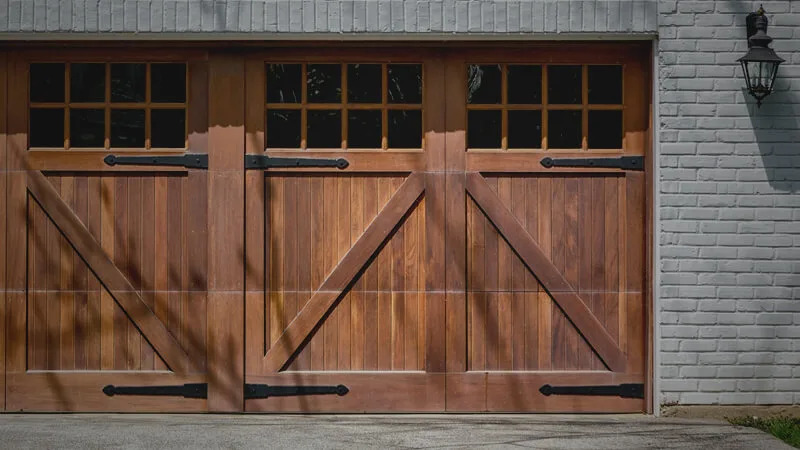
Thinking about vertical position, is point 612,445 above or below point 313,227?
below

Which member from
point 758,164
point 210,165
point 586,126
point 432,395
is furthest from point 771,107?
point 210,165

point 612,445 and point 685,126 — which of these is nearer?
point 612,445

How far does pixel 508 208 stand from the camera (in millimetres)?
8000

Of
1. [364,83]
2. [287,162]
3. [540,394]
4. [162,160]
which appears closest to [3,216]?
[162,160]

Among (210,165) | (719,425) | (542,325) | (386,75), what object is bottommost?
(719,425)

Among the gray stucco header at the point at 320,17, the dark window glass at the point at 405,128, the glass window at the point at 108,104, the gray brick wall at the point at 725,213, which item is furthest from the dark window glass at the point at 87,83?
the gray brick wall at the point at 725,213

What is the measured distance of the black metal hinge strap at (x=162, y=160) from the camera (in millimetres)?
7938

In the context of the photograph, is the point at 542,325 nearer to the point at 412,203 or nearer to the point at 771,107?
the point at 412,203

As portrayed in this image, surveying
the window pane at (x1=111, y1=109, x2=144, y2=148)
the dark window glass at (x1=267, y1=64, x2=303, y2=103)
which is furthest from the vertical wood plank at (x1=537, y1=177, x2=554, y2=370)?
the window pane at (x1=111, y1=109, x2=144, y2=148)

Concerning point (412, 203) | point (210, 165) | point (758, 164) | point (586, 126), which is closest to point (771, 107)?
point (758, 164)

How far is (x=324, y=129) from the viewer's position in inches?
316

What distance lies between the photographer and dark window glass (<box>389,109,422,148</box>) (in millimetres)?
8023

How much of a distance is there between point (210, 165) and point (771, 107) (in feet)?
12.5

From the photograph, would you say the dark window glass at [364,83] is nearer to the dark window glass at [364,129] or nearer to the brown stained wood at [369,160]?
the dark window glass at [364,129]
